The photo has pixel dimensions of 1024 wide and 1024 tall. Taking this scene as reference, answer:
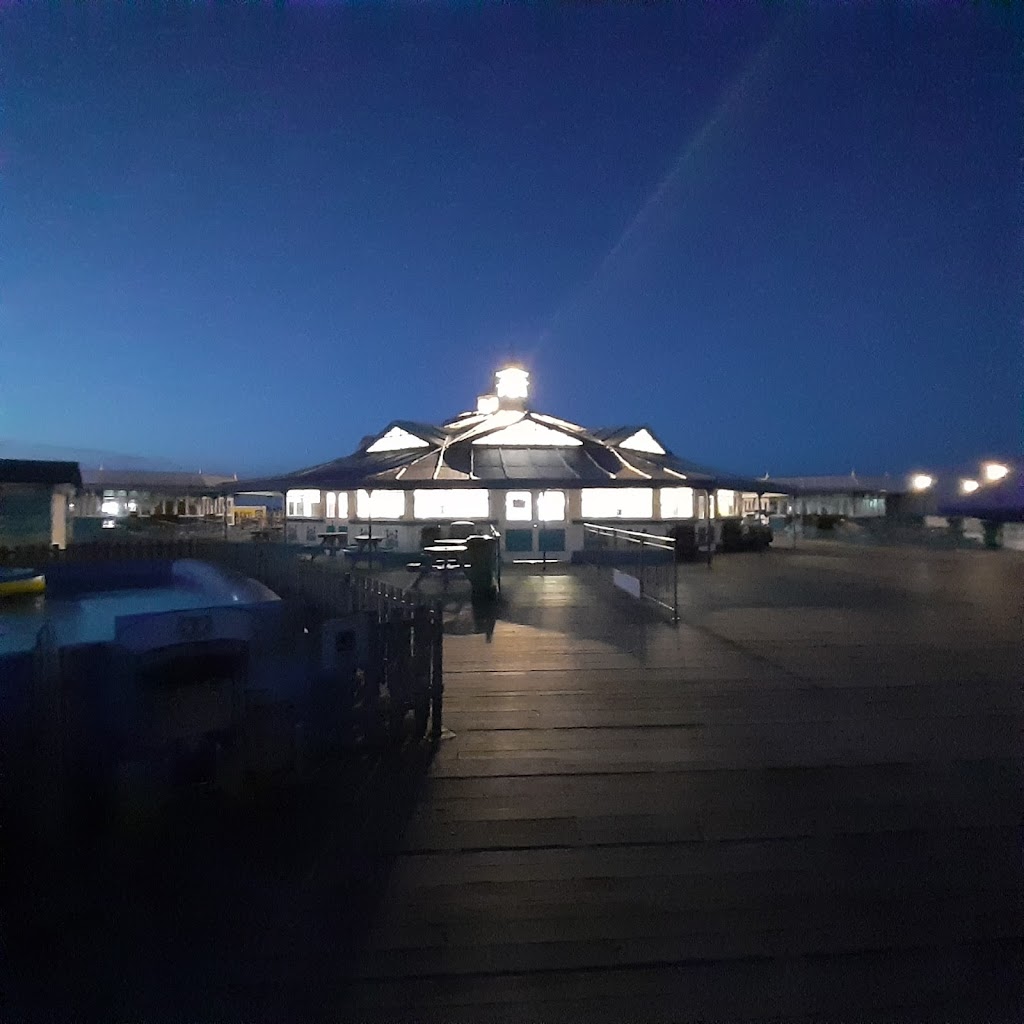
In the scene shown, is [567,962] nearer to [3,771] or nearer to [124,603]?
[3,771]

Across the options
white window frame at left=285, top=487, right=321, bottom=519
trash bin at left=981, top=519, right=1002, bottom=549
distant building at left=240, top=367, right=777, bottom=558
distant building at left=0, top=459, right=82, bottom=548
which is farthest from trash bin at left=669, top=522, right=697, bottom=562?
distant building at left=0, top=459, right=82, bottom=548

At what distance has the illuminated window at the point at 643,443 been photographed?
28.2 m

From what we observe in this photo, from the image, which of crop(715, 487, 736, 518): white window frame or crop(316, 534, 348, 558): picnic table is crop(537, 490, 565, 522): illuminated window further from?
crop(715, 487, 736, 518): white window frame

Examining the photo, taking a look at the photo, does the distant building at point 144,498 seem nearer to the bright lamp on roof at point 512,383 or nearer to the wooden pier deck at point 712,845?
the bright lamp on roof at point 512,383

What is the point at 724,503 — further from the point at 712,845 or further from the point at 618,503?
the point at 712,845

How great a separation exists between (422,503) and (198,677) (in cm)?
1805

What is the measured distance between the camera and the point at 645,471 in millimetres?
24016

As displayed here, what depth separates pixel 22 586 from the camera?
15.1m

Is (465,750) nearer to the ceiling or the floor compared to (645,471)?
nearer to the floor

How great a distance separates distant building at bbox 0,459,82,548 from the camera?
18.3 meters

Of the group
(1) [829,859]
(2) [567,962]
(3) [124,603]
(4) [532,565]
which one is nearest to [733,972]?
(2) [567,962]

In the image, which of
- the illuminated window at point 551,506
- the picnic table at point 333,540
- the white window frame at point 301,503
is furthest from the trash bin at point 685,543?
the white window frame at point 301,503

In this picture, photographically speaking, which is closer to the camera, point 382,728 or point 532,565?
point 382,728

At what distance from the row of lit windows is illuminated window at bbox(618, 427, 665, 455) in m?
3.97
